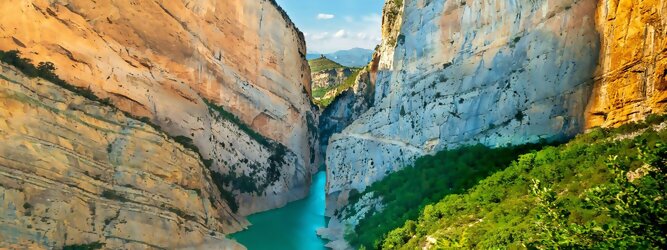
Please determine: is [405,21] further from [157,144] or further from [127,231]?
[127,231]

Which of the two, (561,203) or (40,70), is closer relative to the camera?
(561,203)

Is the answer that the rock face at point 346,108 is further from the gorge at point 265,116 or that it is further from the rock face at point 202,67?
the gorge at point 265,116

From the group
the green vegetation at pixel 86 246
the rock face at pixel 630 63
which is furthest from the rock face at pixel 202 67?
the rock face at pixel 630 63

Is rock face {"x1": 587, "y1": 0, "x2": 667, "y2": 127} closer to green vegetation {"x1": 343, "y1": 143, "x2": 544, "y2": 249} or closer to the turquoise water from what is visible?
green vegetation {"x1": 343, "y1": 143, "x2": 544, "y2": 249}

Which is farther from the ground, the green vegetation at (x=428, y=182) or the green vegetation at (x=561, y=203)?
the green vegetation at (x=428, y=182)

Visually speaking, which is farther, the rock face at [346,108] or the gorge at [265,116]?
the rock face at [346,108]

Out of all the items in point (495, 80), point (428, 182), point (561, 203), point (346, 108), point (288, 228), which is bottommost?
point (561, 203)

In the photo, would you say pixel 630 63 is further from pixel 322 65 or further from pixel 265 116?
pixel 322 65

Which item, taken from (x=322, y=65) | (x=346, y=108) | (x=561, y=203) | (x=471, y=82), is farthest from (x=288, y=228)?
(x=322, y=65)
